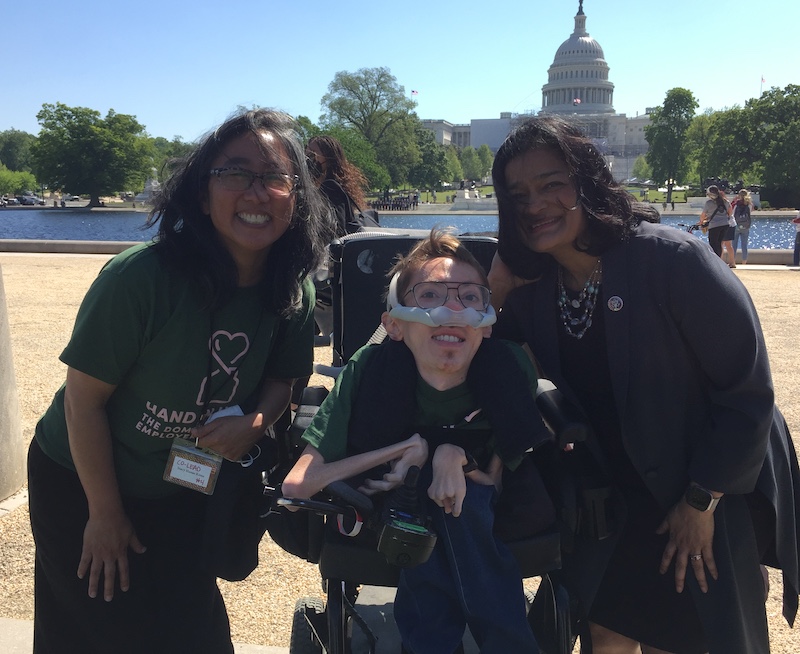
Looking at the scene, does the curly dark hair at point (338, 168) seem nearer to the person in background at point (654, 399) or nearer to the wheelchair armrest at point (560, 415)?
the person in background at point (654, 399)

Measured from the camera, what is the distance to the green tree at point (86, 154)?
70.4 metres

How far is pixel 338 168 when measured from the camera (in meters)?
5.11

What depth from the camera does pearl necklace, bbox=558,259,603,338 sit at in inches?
84.0

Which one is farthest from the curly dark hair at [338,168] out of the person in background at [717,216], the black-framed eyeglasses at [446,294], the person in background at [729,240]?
the person in background at [729,240]

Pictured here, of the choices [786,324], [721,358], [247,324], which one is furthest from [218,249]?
[786,324]

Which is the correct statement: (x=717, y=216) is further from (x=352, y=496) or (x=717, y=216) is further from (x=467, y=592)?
(x=352, y=496)

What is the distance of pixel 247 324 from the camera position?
218cm

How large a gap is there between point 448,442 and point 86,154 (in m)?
77.7

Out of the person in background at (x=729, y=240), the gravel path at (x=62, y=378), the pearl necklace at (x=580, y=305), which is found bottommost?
the gravel path at (x=62, y=378)

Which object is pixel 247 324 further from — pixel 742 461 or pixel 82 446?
pixel 742 461

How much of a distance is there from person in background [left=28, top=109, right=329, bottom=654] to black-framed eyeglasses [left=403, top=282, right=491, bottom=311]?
1.47 feet

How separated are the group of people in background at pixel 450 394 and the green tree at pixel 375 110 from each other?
60427 millimetres

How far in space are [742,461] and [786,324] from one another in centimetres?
840

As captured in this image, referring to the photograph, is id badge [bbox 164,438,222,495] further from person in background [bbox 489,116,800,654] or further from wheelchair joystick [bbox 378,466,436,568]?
person in background [bbox 489,116,800,654]
